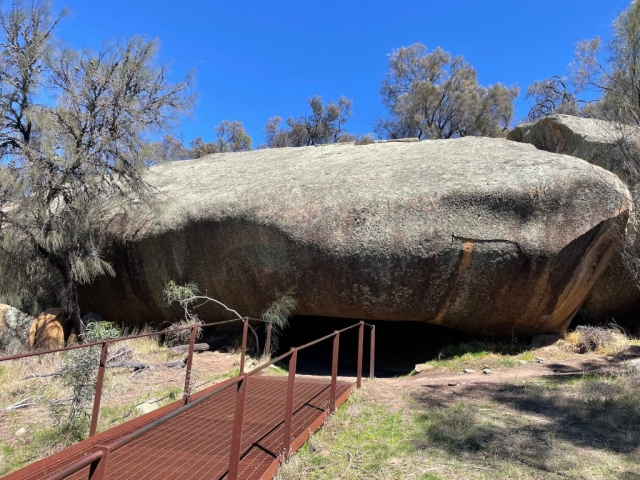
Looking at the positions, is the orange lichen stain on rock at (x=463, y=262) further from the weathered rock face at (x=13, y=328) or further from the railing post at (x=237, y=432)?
the weathered rock face at (x=13, y=328)

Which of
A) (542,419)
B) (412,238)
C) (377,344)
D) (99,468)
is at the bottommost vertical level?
(377,344)

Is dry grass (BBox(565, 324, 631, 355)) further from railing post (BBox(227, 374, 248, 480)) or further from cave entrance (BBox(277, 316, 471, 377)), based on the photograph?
railing post (BBox(227, 374, 248, 480))

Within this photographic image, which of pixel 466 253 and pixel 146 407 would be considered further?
pixel 466 253

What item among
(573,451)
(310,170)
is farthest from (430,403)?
(310,170)

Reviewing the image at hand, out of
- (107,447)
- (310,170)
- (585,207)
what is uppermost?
(310,170)

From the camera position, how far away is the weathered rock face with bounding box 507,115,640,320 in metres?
10.1

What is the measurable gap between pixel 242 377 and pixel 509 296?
692cm

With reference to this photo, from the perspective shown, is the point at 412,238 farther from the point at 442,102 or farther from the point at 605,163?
the point at 442,102

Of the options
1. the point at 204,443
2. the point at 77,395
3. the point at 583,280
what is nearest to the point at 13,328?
the point at 77,395

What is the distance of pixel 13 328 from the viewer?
1046 centimetres

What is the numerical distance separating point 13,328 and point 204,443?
841 cm

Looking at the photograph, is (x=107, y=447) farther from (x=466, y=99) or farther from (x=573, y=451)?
(x=466, y=99)

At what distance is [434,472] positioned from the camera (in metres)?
3.90

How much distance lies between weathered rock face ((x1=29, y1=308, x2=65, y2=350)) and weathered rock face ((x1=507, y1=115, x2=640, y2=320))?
450 inches
